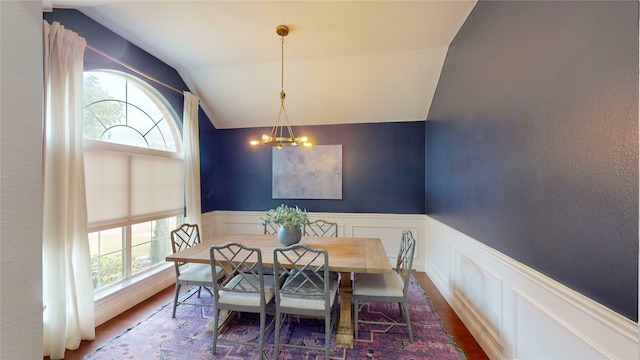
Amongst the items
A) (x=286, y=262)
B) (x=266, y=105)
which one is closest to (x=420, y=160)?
(x=266, y=105)

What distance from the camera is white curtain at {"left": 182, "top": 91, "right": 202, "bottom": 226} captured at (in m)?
3.55

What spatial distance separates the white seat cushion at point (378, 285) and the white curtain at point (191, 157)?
Answer: 2.52 metres

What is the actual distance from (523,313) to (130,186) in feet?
12.5

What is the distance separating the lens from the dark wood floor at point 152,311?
206cm

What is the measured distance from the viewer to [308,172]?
4270mm

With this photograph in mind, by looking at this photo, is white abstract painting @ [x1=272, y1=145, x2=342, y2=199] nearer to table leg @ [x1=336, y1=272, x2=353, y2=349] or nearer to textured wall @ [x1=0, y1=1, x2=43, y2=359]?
table leg @ [x1=336, y1=272, x2=353, y2=349]

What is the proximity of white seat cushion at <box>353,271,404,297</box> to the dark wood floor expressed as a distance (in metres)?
0.67

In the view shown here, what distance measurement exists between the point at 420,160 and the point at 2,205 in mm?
4210

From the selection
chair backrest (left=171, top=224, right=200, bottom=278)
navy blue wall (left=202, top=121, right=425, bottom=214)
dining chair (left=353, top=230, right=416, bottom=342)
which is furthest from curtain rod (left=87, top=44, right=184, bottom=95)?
dining chair (left=353, top=230, right=416, bottom=342)

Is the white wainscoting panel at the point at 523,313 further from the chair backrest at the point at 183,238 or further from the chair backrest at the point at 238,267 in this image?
the chair backrest at the point at 183,238

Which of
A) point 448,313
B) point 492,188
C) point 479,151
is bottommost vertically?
point 448,313

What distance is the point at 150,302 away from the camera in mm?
2893

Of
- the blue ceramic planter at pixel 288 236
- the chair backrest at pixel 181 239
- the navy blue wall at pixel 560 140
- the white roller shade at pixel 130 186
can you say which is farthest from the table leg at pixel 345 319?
the white roller shade at pixel 130 186

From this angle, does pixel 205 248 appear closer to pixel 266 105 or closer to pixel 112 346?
pixel 112 346
